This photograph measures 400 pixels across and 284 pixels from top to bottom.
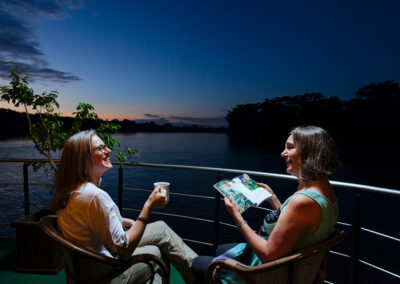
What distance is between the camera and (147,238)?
1437 millimetres

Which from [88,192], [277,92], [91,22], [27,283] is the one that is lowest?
[27,283]

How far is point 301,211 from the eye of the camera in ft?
3.04

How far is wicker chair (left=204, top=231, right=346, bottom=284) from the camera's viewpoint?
93 centimetres

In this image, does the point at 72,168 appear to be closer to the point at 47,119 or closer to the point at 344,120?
the point at 47,119

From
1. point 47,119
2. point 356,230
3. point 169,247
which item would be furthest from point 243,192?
point 47,119

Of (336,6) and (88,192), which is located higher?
(336,6)

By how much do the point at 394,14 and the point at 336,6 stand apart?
12.8 m

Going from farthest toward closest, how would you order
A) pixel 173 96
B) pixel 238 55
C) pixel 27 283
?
pixel 238 55 < pixel 173 96 < pixel 27 283

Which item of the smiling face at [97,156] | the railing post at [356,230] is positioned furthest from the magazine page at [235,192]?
the railing post at [356,230]

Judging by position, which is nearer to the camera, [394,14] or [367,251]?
[367,251]

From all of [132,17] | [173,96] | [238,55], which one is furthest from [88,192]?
[238,55]

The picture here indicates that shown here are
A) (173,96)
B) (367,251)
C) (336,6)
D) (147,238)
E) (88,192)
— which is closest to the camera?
(88,192)

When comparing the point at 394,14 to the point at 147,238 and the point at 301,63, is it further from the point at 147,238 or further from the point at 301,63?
the point at 147,238

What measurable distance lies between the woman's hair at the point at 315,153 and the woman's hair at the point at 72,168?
99 cm
